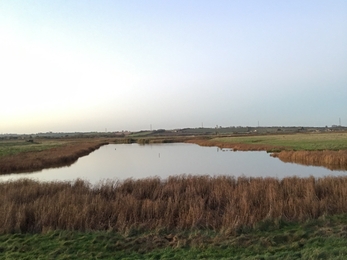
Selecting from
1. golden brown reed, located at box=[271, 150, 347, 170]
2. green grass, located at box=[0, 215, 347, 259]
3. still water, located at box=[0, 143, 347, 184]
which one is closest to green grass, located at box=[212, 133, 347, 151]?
golden brown reed, located at box=[271, 150, 347, 170]

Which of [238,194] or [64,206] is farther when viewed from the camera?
[238,194]

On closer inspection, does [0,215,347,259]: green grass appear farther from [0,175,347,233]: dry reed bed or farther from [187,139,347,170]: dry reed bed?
[187,139,347,170]: dry reed bed

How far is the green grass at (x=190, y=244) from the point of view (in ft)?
17.8

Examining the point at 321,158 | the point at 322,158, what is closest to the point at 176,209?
the point at 322,158

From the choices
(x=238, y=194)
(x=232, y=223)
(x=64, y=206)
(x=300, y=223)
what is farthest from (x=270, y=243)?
(x=64, y=206)

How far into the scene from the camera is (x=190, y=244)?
19.8 ft

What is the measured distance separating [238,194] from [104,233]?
4838mm

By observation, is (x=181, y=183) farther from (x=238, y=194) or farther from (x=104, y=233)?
(x=104, y=233)

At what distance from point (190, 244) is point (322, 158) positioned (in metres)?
22.3

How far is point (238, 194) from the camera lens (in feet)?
33.2

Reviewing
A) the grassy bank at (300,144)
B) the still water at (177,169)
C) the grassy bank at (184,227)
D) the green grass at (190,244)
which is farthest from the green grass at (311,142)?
the green grass at (190,244)

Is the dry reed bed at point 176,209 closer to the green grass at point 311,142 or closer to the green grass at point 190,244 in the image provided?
the green grass at point 190,244

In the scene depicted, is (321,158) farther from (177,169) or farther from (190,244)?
(190,244)

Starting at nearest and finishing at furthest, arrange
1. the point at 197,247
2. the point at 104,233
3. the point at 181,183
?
the point at 197,247 → the point at 104,233 → the point at 181,183
